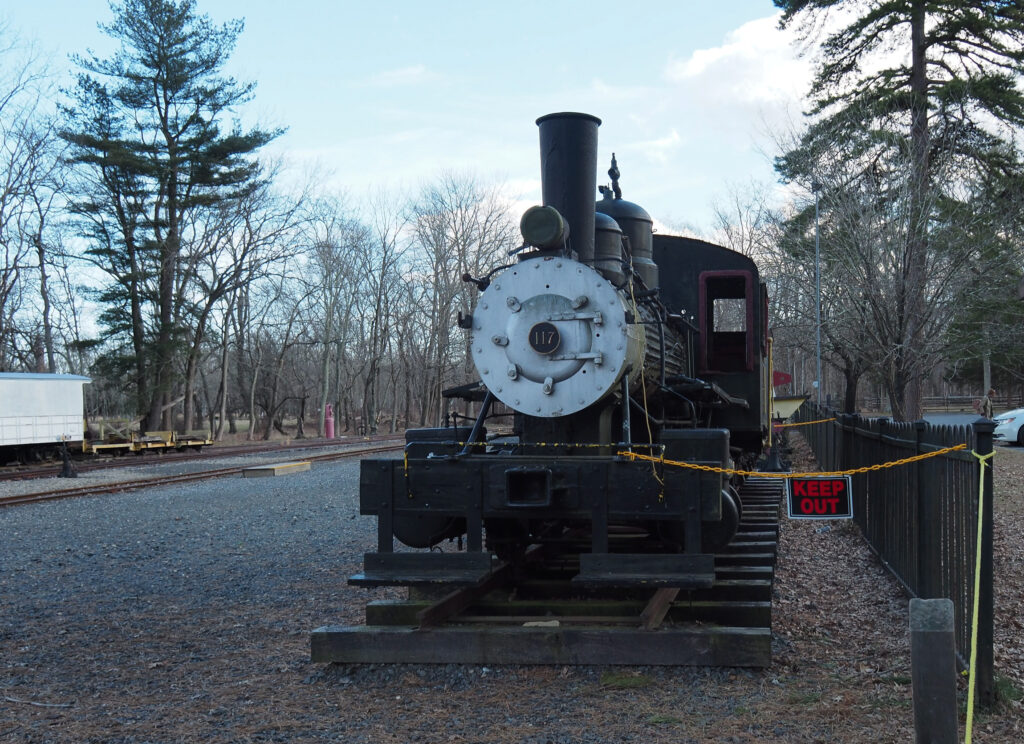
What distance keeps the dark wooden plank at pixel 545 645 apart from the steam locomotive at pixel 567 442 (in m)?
0.29

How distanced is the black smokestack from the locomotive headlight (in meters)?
0.39

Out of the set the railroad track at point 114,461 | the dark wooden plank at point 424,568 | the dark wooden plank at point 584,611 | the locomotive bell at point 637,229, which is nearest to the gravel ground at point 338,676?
the dark wooden plank at point 584,611

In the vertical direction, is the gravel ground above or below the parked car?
below

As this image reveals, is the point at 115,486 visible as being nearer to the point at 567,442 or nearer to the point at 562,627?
the point at 567,442

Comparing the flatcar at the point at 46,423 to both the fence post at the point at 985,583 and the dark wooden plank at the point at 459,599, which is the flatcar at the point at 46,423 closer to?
the dark wooden plank at the point at 459,599

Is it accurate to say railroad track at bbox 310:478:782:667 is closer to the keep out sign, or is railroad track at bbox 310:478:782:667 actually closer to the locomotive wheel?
the locomotive wheel

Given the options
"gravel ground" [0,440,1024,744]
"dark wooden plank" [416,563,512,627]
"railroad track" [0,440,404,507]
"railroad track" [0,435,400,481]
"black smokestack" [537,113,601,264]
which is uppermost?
"black smokestack" [537,113,601,264]

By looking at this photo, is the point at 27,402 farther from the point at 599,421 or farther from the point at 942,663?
the point at 942,663

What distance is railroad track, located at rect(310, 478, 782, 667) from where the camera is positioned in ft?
16.8

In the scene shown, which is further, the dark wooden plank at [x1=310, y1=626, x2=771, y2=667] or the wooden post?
the dark wooden plank at [x1=310, y1=626, x2=771, y2=667]

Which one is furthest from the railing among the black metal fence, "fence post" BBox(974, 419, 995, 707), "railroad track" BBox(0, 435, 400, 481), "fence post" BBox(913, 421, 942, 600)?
"fence post" BBox(974, 419, 995, 707)

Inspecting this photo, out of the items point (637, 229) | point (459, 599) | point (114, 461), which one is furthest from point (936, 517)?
point (114, 461)

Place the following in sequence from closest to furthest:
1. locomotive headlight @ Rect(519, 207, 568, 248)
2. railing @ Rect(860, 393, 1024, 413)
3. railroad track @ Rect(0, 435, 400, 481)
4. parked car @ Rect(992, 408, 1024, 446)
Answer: locomotive headlight @ Rect(519, 207, 568, 248)
railroad track @ Rect(0, 435, 400, 481)
parked car @ Rect(992, 408, 1024, 446)
railing @ Rect(860, 393, 1024, 413)

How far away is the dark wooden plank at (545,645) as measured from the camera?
5.07 m
